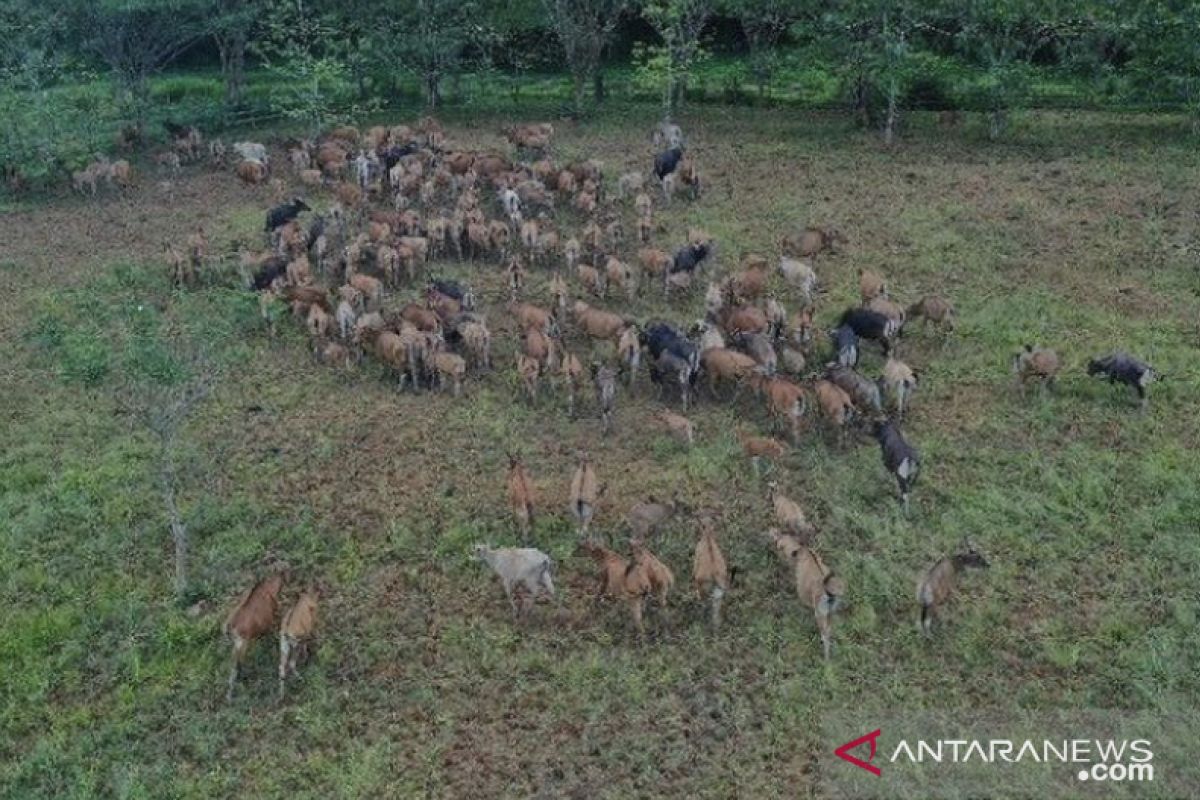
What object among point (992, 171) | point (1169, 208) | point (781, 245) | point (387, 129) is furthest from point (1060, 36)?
point (387, 129)

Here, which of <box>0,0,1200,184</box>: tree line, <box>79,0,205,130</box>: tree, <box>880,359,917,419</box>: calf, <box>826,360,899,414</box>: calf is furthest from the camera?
<box>79,0,205,130</box>: tree

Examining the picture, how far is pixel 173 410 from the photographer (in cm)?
1140

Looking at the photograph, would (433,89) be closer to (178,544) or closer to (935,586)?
(178,544)

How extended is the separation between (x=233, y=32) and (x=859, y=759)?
2558 cm

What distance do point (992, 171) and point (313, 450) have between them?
1587 centimetres

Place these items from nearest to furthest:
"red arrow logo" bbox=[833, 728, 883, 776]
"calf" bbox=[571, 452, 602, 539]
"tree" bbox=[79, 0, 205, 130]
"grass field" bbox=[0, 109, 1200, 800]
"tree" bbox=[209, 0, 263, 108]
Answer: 1. "red arrow logo" bbox=[833, 728, 883, 776]
2. "grass field" bbox=[0, 109, 1200, 800]
3. "calf" bbox=[571, 452, 602, 539]
4. "tree" bbox=[79, 0, 205, 130]
5. "tree" bbox=[209, 0, 263, 108]

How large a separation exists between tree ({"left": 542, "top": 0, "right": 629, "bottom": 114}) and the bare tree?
16055 mm

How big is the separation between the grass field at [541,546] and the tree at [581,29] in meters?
11.4

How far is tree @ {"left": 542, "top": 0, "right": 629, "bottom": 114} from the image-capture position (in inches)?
A: 1102

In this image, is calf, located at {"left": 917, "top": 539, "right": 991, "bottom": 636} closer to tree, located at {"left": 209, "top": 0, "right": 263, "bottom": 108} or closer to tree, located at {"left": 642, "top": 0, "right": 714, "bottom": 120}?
tree, located at {"left": 642, "top": 0, "right": 714, "bottom": 120}

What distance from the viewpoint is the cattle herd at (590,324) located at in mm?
10758

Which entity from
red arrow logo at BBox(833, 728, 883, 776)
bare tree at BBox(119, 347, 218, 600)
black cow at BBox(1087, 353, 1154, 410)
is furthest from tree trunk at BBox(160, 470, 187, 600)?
black cow at BBox(1087, 353, 1154, 410)

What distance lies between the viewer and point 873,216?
20703mm

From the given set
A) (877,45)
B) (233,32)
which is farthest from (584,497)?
(233,32)
